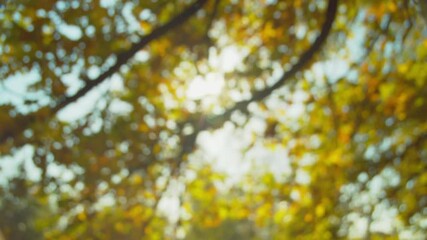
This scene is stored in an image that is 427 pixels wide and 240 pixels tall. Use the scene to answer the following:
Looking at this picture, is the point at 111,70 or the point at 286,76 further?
the point at 286,76

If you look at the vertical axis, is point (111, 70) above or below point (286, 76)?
below

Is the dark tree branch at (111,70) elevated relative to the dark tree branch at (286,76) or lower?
lower

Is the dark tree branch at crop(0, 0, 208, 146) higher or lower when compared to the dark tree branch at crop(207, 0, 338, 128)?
lower

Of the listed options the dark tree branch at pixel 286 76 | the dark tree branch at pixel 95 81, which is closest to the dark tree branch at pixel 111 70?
the dark tree branch at pixel 95 81

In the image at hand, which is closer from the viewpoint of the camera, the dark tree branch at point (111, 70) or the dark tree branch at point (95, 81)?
the dark tree branch at point (95, 81)

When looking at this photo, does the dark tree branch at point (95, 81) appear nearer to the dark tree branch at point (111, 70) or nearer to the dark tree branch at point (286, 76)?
the dark tree branch at point (111, 70)

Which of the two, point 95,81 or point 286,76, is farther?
point 286,76

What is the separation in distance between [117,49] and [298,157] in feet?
11.3

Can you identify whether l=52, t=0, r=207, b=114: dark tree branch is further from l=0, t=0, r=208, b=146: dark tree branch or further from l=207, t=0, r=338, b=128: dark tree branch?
l=207, t=0, r=338, b=128: dark tree branch

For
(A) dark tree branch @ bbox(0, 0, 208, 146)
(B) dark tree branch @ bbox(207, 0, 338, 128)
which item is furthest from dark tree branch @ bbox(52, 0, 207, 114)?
(B) dark tree branch @ bbox(207, 0, 338, 128)

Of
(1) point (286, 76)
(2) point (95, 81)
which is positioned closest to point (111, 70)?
(2) point (95, 81)

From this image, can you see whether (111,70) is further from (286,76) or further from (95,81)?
(286,76)

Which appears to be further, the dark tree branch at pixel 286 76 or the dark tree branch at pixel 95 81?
the dark tree branch at pixel 286 76

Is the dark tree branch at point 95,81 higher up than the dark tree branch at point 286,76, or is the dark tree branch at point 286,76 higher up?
the dark tree branch at point 286,76
